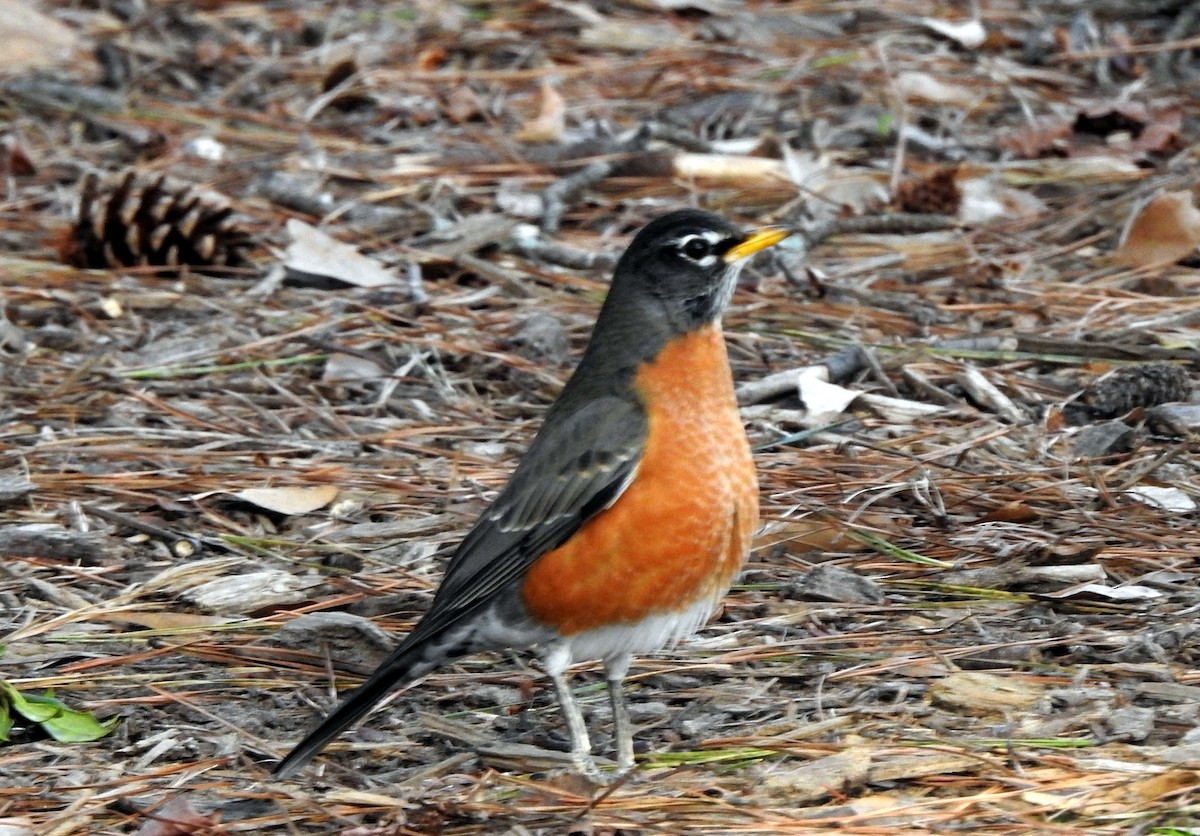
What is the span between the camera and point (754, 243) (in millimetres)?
4496

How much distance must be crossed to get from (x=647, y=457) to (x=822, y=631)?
0.74m

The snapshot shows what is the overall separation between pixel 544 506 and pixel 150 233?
3415 millimetres

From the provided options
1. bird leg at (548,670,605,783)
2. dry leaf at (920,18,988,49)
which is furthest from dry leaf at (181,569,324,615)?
dry leaf at (920,18,988,49)

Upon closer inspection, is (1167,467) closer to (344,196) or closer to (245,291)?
(245,291)

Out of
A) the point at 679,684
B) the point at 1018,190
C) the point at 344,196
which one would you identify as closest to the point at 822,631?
the point at 679,684

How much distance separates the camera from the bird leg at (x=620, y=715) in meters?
3.88

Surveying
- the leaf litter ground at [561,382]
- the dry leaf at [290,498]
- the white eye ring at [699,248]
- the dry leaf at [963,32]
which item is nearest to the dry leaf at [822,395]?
→ the leaf litter ground at [561,382]

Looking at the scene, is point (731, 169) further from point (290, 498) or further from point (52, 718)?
point (52, 718)

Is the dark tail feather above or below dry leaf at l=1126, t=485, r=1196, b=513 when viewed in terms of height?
below

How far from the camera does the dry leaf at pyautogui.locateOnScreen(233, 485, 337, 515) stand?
5156mm

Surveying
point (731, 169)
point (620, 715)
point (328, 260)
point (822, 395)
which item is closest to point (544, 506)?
point (620, 715)

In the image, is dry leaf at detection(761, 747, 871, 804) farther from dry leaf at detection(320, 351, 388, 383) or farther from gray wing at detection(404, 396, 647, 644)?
dry leaf at detection(320, 351, 388, 383)

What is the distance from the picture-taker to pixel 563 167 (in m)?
7.90

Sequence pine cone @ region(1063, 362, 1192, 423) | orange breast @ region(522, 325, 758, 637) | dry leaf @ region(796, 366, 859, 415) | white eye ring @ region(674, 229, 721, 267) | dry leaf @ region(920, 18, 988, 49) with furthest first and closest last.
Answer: dry leaf @ region(920, 18, 988, 49)
dry leaf @ region(796, 366, 859, 415)
pine cone @ region(1063, 362, 1192, 423)
white eye ring @ region(674, 229, 721, 267)
orange breast @ region(522, 325, 758, 637)
